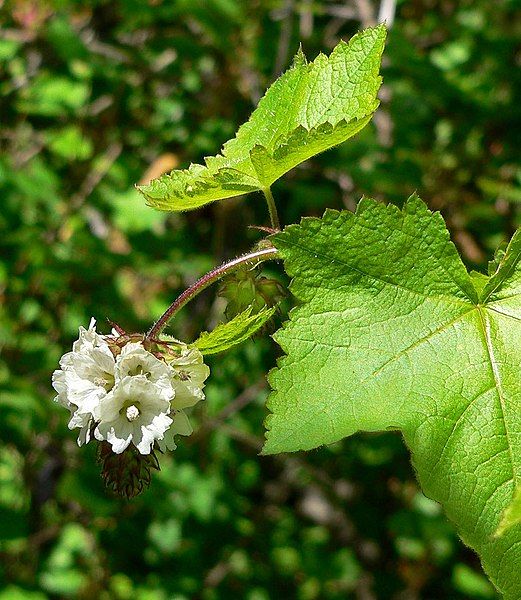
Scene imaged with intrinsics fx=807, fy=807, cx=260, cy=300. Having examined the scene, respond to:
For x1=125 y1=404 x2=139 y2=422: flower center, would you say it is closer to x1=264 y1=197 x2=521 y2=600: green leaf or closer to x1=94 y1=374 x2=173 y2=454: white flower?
x1=94 y1=374 x2=173 y2=454: white flower

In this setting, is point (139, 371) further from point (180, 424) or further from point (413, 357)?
point (413, 357)

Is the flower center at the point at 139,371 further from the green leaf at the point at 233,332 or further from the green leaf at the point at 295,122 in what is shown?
the green leaf at the point at 295,122

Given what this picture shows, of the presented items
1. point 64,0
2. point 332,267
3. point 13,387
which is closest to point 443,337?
point 332,267

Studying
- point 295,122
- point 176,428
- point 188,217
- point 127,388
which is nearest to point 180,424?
point 176,428

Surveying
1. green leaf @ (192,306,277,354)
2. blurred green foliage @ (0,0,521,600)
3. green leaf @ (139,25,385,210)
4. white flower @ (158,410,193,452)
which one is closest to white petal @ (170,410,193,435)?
white flower @ (158,410,193,452)

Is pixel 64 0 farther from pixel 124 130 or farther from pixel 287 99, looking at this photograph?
pixel 287 99
